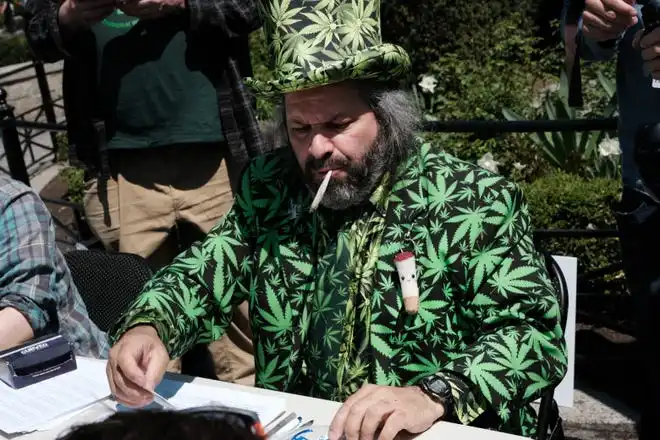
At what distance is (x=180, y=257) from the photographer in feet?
7.29

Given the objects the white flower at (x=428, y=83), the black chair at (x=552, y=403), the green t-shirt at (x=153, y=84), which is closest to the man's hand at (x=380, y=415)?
the black chair at (x=552, y=403)

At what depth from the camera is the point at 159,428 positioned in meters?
0.85

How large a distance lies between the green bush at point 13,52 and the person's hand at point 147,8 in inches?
312

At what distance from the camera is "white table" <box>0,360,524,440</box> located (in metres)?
1.69

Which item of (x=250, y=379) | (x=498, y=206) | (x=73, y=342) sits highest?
(x=498, y=206)

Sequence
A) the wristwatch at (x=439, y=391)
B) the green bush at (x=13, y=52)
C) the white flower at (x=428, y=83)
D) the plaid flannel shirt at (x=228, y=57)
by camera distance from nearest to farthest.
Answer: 1. the wristwatch at (x=439, y=391)
2. the plaid flannel shirt at (x=228, y=57)
3. the white flower at (x=428, y=83)
4. the green bush at (x=13, y=52)

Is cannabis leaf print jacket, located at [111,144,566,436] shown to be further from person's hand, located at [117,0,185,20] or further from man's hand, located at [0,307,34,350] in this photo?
person's hand, located at [117,0,185,20]

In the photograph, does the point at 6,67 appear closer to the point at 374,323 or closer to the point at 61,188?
the point at 61,188

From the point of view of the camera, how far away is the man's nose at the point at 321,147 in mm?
2080

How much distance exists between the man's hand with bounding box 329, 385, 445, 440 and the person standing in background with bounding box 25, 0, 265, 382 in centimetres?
171

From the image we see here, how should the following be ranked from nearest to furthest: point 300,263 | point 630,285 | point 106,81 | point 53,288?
point 300,263
point 53,288
point 630,285
point 106,81

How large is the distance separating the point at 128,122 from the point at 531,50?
3.50 meters

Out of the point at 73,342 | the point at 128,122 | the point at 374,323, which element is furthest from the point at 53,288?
the point at 128,122

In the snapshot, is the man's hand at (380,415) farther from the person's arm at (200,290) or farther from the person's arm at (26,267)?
the person's arm at (26,267)
